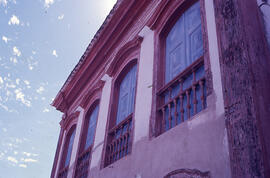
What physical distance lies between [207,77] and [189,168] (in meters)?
1.17

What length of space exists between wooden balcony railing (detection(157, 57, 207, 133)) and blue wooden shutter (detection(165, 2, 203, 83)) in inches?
12.0

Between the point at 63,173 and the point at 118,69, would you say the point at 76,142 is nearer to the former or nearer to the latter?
the point at 63,173

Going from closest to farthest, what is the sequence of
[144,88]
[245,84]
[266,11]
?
[245,84] → [266,11] → [144,88]

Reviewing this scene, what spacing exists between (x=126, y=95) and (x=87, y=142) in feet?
7.48

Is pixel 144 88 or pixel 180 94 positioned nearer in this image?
pixel 180 94

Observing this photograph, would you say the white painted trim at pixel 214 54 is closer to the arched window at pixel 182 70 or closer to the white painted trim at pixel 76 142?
the arched window at pixel 182 70

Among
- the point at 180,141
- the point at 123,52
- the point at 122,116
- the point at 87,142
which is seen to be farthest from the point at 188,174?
the point at 87,142

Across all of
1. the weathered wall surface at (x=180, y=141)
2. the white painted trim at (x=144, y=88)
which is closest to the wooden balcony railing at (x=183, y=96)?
the weathered wall surface at (x=180, y=141)

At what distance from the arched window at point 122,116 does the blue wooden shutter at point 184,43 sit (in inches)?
50.4

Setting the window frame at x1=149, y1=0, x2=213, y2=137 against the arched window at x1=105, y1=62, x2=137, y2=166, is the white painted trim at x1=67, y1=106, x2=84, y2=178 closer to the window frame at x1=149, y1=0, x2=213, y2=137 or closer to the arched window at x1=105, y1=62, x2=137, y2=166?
the arched window at x1=105, y1=62, x2=137, y2=166

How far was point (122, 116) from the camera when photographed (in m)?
6.39

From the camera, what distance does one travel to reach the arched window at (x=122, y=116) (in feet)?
18.7

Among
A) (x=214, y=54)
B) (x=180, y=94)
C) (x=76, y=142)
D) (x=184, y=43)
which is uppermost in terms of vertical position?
(x=184, y=43)

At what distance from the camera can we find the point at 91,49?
28.6ft
